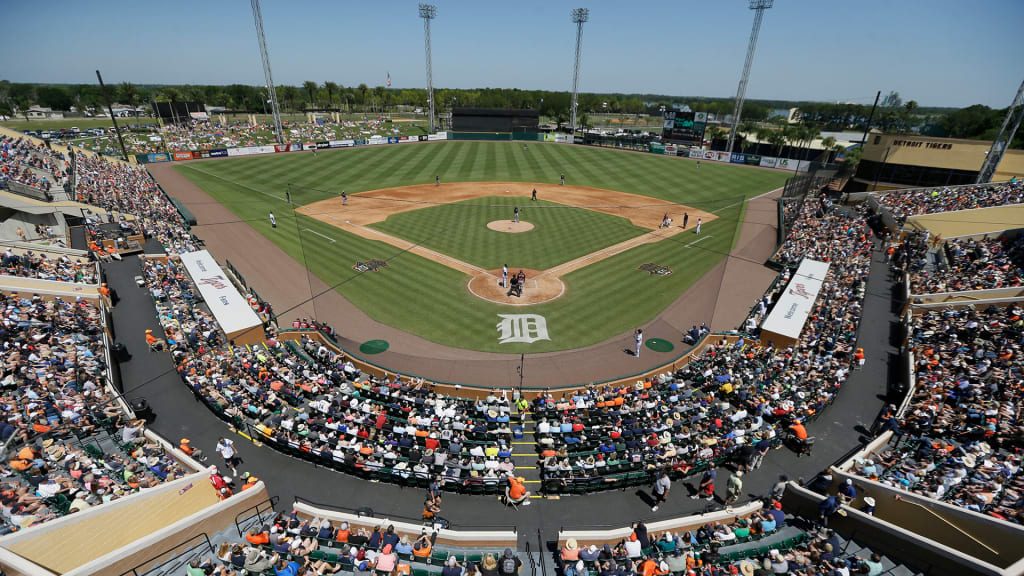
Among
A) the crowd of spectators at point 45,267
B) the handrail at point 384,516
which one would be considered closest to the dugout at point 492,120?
the crowd of spectators at point 45,267

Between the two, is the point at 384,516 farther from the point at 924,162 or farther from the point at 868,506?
the point at 924,162

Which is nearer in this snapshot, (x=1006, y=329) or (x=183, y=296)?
(x=1006, y=329)

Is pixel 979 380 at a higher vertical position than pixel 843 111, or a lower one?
lower

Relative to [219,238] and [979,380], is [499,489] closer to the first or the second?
[979,380]

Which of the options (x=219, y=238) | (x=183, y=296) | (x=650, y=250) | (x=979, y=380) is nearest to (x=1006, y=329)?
(x=979, y=380)

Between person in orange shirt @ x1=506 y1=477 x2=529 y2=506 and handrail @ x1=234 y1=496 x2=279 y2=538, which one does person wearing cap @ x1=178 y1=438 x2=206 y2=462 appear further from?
person in orange shirt @ x1=506 y1=477 x2=529 y2=506

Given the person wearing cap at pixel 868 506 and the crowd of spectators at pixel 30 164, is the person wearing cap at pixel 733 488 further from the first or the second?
the crowd of spectators at pixel 30 164

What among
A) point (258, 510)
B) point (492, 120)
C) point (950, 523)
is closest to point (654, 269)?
point (950, 523)
